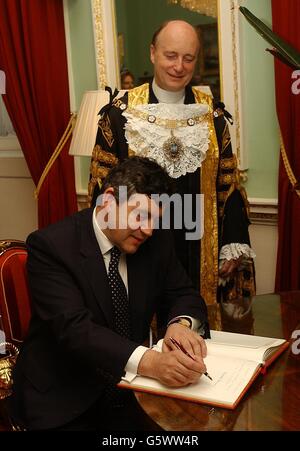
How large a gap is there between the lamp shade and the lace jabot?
0.61 meters

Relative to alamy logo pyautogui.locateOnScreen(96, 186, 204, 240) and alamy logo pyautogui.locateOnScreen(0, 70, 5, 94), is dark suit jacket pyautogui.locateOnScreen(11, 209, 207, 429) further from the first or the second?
alamy logo pyautogui.locateOnScreen(0, 70, 5, 94)

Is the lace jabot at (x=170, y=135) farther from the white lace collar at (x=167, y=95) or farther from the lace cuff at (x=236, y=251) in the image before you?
the lace cuff at (x=236, y=251)

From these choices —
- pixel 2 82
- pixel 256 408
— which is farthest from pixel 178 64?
pixel 2 82

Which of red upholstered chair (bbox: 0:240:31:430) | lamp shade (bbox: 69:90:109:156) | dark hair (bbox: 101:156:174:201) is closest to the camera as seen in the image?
dark hair (bbox: 101:156:174:201)

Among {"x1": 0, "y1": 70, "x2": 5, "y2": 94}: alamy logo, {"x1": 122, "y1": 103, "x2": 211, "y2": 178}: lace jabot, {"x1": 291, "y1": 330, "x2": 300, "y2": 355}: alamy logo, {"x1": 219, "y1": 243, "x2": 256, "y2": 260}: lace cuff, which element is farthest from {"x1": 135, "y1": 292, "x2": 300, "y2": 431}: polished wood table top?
{"x1": 0, "y1": 70, "x2": 5, "y2": 94}: alamy logo

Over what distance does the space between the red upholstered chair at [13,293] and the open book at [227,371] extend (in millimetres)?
671

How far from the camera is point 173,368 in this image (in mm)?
1317

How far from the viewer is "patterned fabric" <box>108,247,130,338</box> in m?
1.63

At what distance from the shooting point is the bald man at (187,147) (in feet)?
7.36

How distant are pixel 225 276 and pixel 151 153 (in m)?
0.65

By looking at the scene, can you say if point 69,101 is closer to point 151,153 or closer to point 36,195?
point 36,195

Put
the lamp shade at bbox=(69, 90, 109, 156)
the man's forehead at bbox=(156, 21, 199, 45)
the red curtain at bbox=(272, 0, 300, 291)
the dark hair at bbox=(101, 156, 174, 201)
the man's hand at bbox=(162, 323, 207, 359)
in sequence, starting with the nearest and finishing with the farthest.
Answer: the man's hand at bbox=(162, 323, 207, 359)
the dark hair at bbox=(101, 156, 174, 201)
the man's forehead at bbox=(156, 21, 199, 45)
the red curtain at bbox=(272, 0, 300, 291)
the lamp shade at bbox=(69, 90, 109, 156)

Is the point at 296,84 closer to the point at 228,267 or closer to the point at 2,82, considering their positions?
the point at 228,267

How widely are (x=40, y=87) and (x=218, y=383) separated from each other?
97.2 inches
